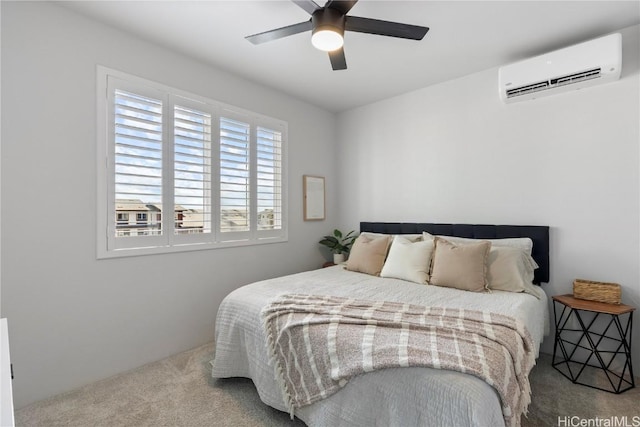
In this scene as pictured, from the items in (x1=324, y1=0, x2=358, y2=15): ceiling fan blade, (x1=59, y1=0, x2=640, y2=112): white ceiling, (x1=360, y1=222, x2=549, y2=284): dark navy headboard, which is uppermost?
(x1=59, y1=0, x2=640, y2=112): white ceiling

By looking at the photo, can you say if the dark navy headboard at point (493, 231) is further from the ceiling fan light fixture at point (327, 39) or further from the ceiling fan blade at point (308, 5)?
the ceiling fan blade at point (308, 5)

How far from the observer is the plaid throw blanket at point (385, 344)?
1.33m

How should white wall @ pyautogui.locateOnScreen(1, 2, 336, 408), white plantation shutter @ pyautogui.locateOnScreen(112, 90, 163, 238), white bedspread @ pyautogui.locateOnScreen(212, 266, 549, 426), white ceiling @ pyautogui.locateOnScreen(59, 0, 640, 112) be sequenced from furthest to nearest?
white plantation shutter @ pyautogui.locateOnScreen(112, 90, 163, 238) → white ceiling @ pyautogui.locateOnScreen(59, 0, 640, 112) → white wall @ pyautogui.locateOnScreen(1, 2, 336, 408) → white bedspread @ pyautogui.locateOnScreen(212, 266, 549, 426)

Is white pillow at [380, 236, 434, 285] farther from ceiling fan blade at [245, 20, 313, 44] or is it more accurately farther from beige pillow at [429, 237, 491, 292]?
ceiling fan blade at [245, 20, 313, 44]

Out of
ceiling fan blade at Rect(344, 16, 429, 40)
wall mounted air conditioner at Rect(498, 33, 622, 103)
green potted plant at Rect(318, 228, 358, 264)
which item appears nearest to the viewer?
ceiling fan blade at Rect(344, 16, 429, 40)

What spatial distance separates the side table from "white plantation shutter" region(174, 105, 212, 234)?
3025 mm

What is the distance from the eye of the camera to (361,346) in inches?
59.4

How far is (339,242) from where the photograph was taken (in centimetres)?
416

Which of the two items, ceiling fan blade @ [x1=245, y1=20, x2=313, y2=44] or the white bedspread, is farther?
ceiling fan blade @ [x1=245, y1=20, x2=313, y2=44]

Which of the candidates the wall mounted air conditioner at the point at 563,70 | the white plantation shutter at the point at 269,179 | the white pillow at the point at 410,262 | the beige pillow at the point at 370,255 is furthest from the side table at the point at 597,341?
the white plantation shutter at the point at 269,179

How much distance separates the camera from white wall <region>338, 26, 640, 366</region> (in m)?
2.37

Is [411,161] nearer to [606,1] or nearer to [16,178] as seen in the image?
[606,1]
